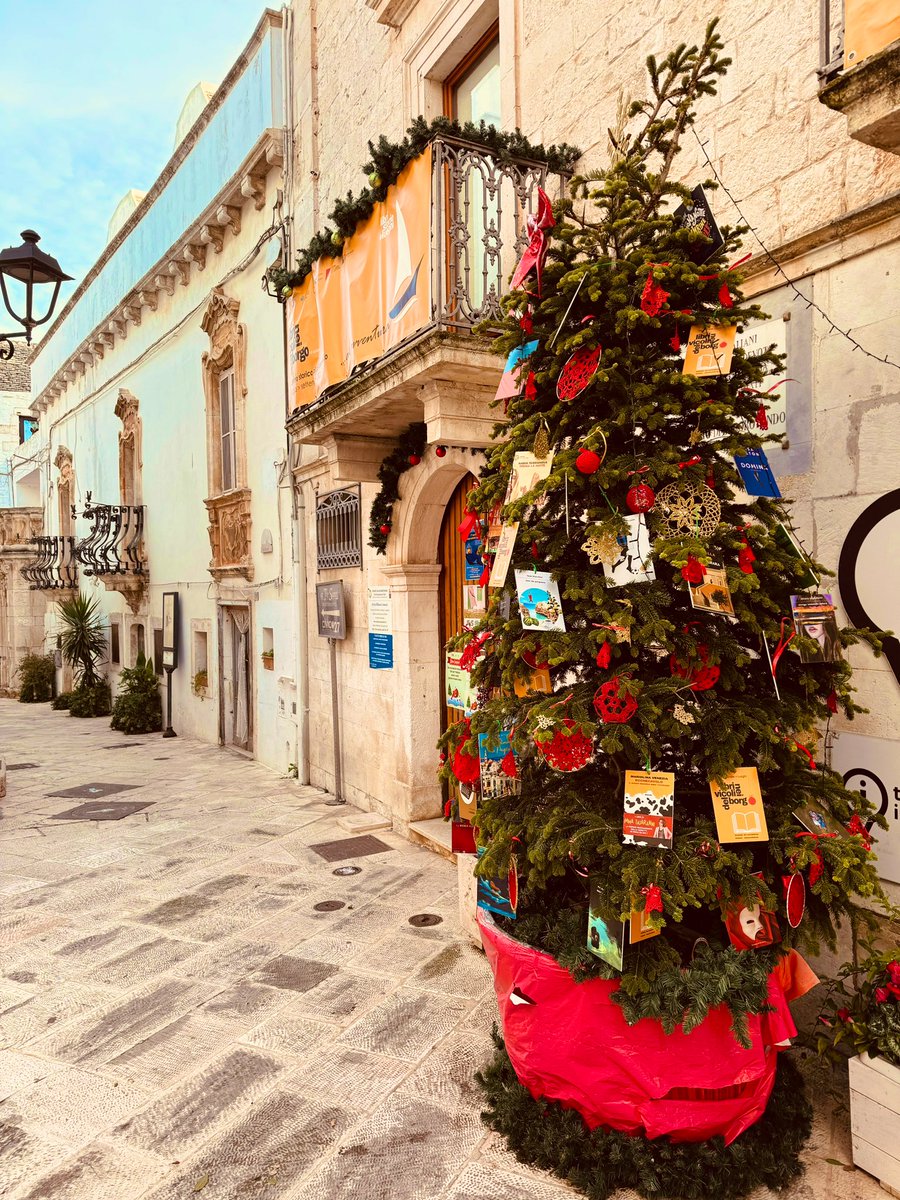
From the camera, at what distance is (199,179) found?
38.5 ft

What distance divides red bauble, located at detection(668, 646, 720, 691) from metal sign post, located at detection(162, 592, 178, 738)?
1204 cm

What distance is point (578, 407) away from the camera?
9.20ft

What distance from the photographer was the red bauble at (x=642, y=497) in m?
2.60

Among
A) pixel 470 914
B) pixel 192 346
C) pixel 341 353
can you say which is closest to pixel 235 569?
pixel 192 346

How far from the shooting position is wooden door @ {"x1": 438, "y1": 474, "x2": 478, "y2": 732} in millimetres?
6684

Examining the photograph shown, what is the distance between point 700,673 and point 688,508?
0.54m

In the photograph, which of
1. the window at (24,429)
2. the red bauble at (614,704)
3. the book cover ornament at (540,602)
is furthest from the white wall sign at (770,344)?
the window at (24,429)

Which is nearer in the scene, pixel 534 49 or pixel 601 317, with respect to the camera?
pixel 601 317

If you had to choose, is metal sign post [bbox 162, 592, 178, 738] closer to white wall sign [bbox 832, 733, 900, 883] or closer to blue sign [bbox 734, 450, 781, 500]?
white wall sign [bbox 832, 733, 900, 883]

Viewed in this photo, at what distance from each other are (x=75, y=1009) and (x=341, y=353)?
4465 millimetres

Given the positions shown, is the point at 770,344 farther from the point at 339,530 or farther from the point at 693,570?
the point at 339,530

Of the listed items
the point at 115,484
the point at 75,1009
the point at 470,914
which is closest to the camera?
the point at 75,1009

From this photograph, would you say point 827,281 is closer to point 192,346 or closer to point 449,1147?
point 449,1147

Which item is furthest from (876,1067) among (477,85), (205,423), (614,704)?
(205,423)
